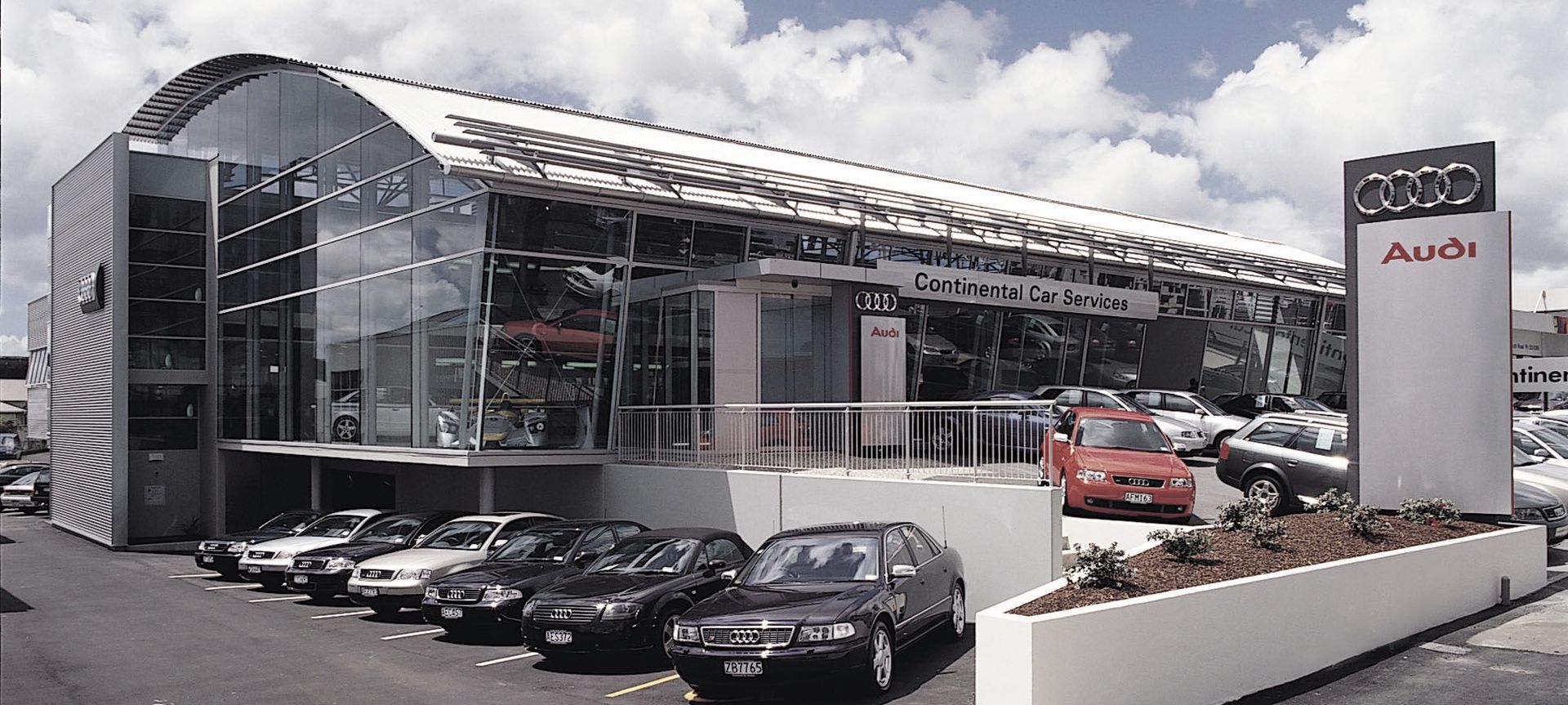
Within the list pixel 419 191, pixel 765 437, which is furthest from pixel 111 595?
pixel 765 437

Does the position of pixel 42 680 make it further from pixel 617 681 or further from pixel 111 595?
pixel 111 595

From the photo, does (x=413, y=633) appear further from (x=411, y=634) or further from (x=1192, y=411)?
(x=1192, y=411)

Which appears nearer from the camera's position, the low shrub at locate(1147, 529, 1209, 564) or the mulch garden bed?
the mulch garden bed

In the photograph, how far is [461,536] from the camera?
58.0 ft

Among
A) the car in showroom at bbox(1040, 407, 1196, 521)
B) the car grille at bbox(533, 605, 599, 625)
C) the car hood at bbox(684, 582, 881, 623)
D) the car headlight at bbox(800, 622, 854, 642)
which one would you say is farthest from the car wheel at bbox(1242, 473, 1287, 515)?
the car grille at bbox(533, 605, 599, 625)

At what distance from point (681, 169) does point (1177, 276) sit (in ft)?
59.8

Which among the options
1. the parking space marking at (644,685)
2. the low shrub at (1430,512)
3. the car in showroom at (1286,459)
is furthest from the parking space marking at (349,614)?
the low shrub at (1430,512)

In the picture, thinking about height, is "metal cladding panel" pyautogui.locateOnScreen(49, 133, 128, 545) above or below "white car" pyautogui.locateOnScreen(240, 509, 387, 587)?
above

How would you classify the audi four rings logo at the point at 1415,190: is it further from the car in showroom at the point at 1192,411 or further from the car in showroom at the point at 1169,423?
the car in showroom at the point at 1192,411

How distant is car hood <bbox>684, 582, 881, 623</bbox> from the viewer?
9984 millimetres

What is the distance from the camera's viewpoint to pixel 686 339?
71.6 feet

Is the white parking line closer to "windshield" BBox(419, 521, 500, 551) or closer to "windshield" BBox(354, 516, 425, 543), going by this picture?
"windshield" BBox(419, 521, 500, 551)

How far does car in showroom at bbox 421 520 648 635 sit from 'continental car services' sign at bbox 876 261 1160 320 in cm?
1061

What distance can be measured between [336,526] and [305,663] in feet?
30.8
